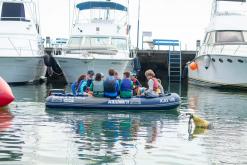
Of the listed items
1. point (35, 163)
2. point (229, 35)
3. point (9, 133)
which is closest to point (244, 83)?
point (229, 35)

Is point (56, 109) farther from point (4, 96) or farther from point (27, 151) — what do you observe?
point (27, 151)

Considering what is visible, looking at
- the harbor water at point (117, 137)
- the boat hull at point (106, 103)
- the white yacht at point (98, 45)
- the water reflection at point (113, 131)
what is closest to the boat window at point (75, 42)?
the white yacht at point (98, 45)

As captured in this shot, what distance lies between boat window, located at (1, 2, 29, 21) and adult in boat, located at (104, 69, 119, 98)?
14.8 meters

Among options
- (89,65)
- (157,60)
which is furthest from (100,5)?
(157,60)

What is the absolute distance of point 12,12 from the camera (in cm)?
3106

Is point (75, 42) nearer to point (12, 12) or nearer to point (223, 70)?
point (12, 12)

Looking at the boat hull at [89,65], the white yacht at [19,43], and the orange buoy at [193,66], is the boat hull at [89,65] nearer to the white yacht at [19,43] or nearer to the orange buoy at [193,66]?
the white yacht at [19,43]

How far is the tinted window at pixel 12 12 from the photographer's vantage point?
30812 millimetres

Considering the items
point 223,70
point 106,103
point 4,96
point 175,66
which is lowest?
point 106,103

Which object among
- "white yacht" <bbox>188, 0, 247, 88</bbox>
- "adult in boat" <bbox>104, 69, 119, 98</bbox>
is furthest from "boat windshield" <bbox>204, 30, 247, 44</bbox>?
"adult in boat" <bbox>104, 69, 119, 98</bbox>

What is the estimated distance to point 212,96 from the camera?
25.4 metres

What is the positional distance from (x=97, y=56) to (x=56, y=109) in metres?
10.5

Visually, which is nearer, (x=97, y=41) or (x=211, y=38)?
(x=97, y=41)

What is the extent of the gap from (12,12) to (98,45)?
550 cm
